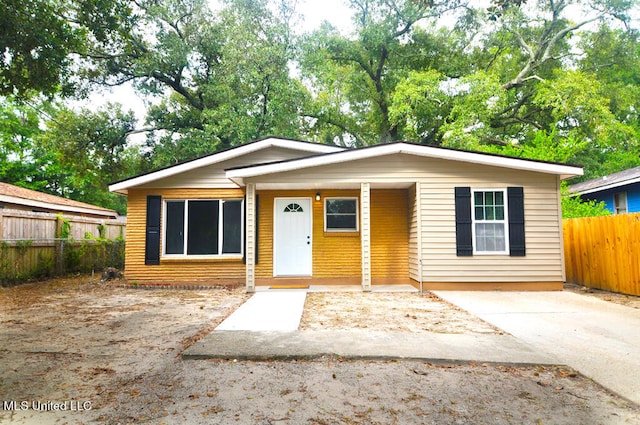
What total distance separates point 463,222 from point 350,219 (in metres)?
2.66

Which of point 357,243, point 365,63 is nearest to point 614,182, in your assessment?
point 357,243

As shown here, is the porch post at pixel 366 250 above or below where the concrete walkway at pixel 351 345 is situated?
above

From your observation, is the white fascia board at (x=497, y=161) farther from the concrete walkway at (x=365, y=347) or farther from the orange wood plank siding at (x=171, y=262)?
the orange wood plank siding at (x=171, y=262)

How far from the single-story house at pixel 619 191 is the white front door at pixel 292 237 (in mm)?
10670

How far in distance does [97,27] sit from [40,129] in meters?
21.5

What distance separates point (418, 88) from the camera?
1563cm

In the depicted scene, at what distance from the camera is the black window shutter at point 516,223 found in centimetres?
777

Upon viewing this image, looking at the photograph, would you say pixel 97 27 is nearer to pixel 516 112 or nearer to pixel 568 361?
pixel 568 361

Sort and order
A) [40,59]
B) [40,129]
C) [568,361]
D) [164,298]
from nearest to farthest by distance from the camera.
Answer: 1. [568,361]
2. [40,59]
3. [164,298]
4. [40,129]

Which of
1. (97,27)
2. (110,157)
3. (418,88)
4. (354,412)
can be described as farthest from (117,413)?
(110,157)

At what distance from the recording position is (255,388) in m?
2.95

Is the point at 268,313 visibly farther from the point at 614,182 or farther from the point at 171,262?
the point at 614,182

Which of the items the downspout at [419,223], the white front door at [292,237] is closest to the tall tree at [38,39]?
the white front door at [292,237]

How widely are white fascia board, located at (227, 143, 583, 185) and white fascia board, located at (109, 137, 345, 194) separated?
3.51 ft
